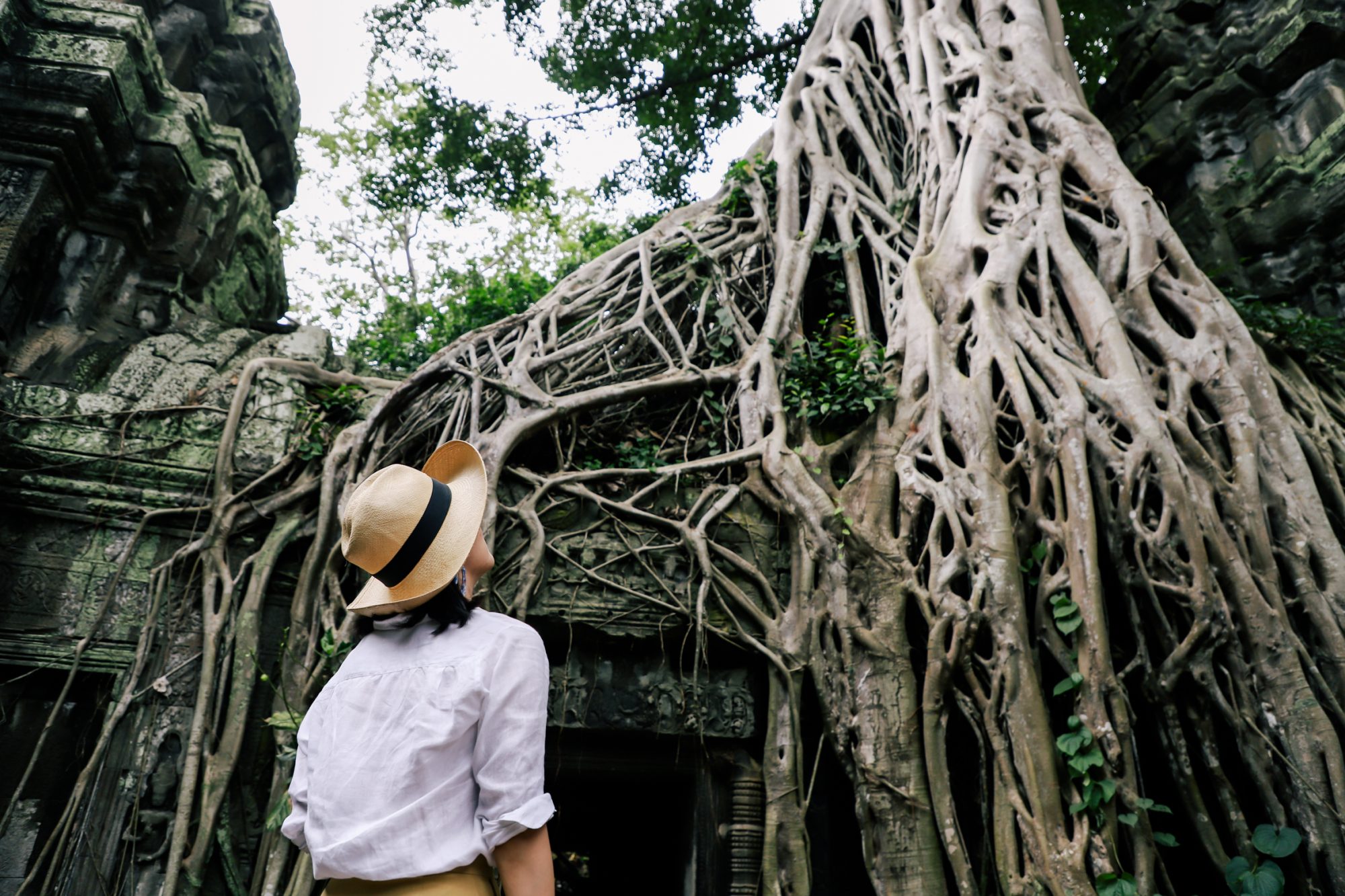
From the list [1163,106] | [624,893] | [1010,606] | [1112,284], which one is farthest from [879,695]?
[1163,106]

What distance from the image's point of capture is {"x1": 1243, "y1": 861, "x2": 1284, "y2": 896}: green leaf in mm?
2410

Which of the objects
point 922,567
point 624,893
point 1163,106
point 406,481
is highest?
point 1163,106

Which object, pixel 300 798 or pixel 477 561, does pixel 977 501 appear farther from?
pixel 300 798

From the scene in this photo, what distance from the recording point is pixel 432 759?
1324 millimetres

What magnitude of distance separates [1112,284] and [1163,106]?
307 cm

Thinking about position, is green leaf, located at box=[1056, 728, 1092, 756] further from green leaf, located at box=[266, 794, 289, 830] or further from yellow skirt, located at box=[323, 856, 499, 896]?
green leaf, located at box=[266, 794, 289, 830]

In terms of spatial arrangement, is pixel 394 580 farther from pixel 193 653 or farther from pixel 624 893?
pixel 624 893

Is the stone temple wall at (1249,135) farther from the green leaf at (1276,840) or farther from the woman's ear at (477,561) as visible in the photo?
the woman's ear at (477,561)

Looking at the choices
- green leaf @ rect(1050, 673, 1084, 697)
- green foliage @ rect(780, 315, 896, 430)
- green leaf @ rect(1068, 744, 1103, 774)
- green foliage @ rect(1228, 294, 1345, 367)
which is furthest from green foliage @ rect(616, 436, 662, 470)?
green foliage @ rect(1228, 294, 1345, 367)

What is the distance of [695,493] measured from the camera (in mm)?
3381

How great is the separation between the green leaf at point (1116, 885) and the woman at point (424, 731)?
1808mm

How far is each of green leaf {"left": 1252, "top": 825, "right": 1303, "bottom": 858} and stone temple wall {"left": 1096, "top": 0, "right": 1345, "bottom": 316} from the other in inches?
120

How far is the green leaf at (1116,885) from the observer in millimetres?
2381

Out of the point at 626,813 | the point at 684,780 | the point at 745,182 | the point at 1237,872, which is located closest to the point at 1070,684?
the point at 1237,872
